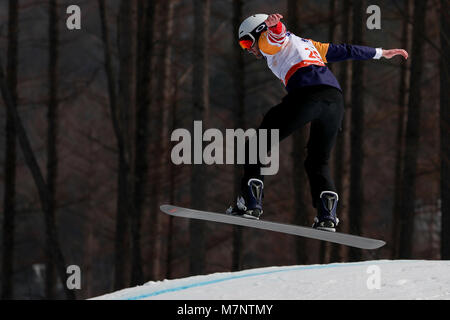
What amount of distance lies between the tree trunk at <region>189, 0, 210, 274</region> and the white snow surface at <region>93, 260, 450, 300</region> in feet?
15.9

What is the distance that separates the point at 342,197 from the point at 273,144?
8675 millimetres

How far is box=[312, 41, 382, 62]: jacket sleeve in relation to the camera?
21.9 ft

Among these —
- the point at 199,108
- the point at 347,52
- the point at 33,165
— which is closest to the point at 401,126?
the point at 199,108

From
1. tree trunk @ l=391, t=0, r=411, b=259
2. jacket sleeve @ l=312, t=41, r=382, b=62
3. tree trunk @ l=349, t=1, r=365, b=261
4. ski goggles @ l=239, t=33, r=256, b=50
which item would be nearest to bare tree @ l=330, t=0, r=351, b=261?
tree trunk @ l=349, t=1, r=365, b=261

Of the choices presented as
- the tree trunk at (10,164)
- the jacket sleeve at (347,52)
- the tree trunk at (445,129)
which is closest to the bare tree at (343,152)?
the tree trunk at (445,129)

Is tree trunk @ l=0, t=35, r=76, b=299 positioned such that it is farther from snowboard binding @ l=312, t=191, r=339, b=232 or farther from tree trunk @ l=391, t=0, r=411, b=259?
tree trunk @ l=391, t=0, r=411, b=259

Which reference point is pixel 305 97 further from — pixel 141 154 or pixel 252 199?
pixel 141 154

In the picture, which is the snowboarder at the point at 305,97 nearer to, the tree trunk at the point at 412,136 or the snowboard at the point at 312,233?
the snowboard at the point at 312,233

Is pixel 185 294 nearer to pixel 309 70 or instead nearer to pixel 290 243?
pixel 309 70

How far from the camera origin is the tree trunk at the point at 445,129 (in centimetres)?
1238

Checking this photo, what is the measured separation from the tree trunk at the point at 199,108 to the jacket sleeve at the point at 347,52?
19.5ft

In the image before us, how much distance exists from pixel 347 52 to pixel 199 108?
20.0ft

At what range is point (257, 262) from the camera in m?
34.6
